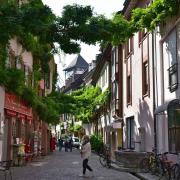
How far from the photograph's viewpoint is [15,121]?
3000 cm

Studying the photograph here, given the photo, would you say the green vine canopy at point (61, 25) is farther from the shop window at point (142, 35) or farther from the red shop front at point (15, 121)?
the red shop front at point (15, 121)

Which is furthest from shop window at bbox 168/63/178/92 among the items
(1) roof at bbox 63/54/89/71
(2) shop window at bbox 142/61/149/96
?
(1) roof at bbox 63/54/89/71

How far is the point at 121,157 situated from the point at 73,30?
12883mm

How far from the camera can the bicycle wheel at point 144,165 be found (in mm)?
20816

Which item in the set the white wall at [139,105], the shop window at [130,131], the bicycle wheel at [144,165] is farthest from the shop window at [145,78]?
the bicycle wheel at [144,165]

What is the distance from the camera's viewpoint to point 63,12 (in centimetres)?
1373

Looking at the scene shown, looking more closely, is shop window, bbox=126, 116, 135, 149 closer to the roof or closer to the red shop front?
the red shop front

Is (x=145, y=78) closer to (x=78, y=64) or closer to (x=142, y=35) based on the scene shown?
(x=142, y=35)

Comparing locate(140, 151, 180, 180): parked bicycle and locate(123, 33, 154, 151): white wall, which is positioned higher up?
locate(123, 33, 154, 151): white wall

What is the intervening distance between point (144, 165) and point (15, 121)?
11.1m

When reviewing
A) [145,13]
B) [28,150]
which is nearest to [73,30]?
[145,13]

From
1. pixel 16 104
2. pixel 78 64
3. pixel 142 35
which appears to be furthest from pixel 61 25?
pixel 78 64

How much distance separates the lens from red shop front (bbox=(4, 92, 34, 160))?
27.2m

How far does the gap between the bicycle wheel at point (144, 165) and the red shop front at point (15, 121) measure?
26.9 feet
